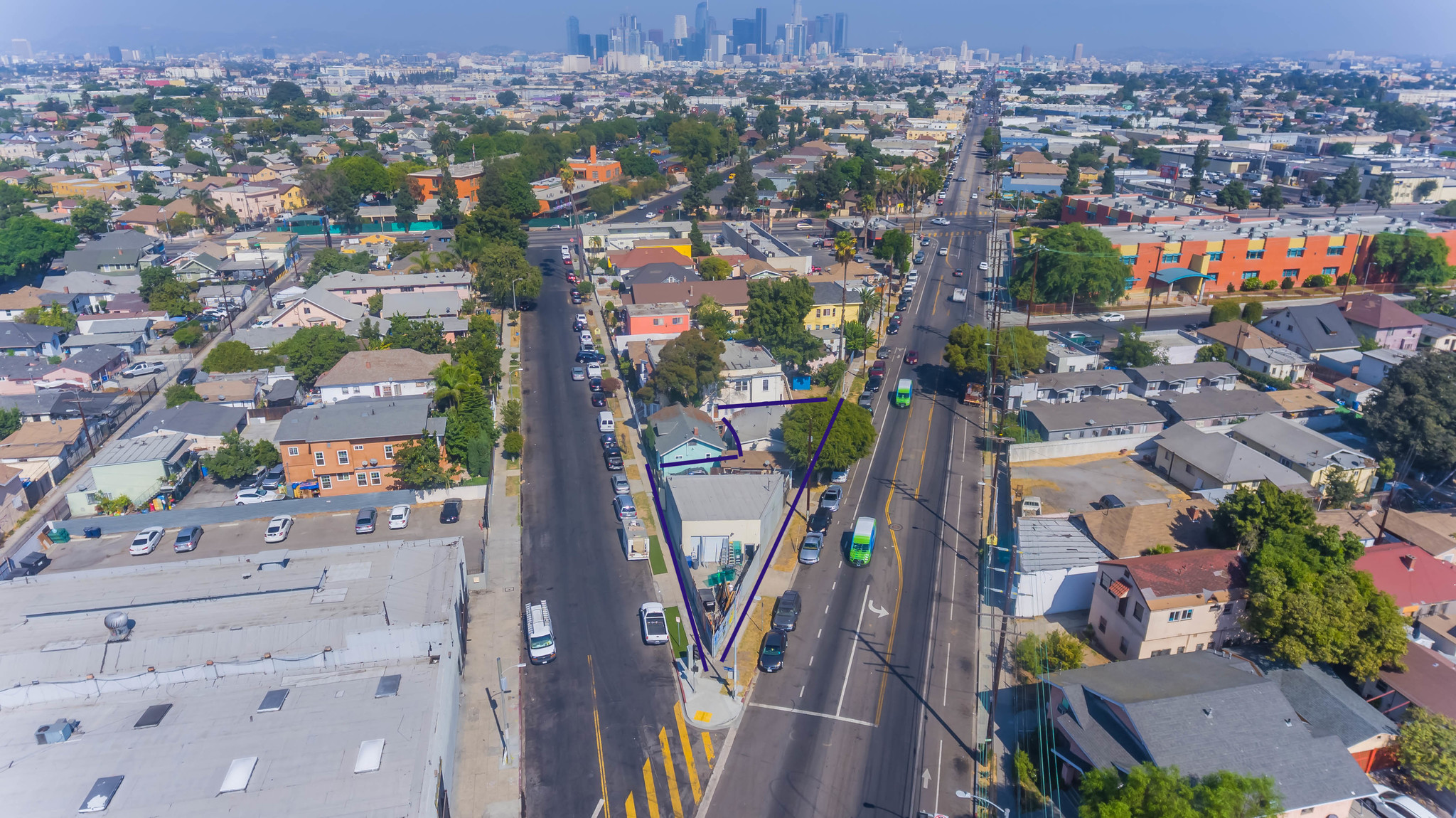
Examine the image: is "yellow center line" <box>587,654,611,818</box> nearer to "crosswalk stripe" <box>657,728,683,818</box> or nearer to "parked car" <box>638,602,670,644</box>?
"crosswalk stripe" <box>657,728,683,818</box>

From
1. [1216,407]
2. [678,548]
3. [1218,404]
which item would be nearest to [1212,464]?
[1216,407]

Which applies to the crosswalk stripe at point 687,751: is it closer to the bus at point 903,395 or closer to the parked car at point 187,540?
the parked car at point 187,540

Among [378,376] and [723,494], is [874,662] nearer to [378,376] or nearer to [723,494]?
[723,494]

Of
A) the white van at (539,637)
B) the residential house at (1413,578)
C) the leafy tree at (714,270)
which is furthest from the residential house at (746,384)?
the residential house at (1413,578)

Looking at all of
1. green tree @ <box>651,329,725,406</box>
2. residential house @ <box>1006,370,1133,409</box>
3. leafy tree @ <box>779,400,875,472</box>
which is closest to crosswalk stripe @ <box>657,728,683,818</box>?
leafy tree @ <box>779,400,875,472</box>

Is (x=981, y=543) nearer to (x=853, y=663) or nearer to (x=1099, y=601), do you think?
(x=1099, y=601)
